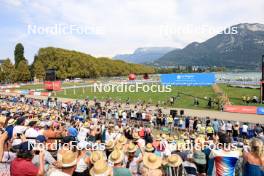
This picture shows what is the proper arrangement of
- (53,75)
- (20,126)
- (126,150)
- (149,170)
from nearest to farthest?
(149,170) → (126,150) → (20,126) → (53,75)

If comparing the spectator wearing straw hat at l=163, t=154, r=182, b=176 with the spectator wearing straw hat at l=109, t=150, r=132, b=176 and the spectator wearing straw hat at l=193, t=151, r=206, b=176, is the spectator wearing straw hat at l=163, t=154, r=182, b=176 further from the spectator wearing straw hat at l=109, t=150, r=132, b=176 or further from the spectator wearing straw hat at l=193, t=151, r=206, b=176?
A: the spectator wearing straw hat at l=193, t=151, r=206, b=176

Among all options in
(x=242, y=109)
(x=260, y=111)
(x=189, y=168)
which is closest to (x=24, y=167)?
(x=189, y=168)

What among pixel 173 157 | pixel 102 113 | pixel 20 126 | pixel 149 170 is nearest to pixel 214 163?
pixel 173 157

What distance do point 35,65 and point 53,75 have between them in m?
53.5

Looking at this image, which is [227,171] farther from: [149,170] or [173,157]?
[149,170]

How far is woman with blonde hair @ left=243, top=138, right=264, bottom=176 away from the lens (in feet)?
17.4

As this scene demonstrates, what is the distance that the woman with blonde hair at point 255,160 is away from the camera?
5293mm

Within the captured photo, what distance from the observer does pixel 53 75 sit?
50156 mm

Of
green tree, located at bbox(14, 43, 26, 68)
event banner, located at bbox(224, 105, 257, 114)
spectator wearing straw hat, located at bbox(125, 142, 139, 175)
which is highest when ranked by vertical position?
green tree, located at bbox(14, 43, 26, 68)

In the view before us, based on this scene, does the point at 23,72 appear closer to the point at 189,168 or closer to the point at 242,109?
the point at 242,109

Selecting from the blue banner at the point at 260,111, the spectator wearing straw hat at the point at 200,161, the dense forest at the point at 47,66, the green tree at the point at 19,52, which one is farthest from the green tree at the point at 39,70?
the spectator wearing straw hat at the point at 200,161

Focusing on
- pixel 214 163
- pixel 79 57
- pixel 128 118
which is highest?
pixel 79 57

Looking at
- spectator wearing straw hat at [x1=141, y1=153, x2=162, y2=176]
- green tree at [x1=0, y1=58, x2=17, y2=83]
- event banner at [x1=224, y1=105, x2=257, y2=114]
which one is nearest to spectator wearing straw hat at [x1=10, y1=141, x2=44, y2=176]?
spectator wearing straw hat at [x1=141, y1=153, x2=162, y2=176]

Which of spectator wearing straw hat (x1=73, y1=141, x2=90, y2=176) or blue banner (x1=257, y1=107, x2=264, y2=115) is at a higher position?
spectator wearing straw hat (x1=73, y1=141, x2=90, y2=176)
